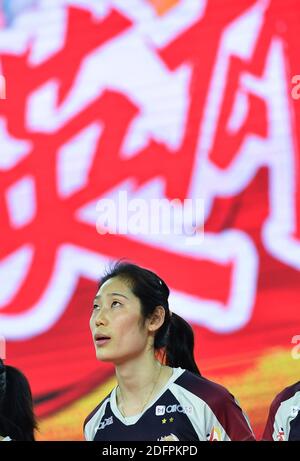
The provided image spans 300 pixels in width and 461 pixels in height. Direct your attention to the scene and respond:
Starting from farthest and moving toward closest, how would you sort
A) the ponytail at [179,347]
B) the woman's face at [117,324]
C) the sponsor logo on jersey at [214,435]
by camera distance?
the ponytail at [179,347] < the woman's face at [117,324] < the sponsor logo on jersey at [214,435]

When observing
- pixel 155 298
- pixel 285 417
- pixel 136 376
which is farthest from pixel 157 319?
pixel 285 417

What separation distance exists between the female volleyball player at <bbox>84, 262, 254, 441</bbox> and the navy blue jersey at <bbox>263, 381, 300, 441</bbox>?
21 cm

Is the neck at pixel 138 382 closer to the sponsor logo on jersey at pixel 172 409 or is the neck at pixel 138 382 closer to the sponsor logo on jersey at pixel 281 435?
the sponsor logo on jersey at pixel 172 409

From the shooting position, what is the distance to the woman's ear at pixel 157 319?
2.46m

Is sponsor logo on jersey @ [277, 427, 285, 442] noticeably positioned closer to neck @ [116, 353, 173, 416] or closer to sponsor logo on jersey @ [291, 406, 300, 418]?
sponsor logo on jersey @ [291, 406, 300, 418]

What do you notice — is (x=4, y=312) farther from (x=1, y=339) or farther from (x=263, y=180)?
(x=263, y=180)

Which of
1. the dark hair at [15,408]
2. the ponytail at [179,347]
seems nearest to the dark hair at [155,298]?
the ponytail at [179,347]

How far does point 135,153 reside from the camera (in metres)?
3.68

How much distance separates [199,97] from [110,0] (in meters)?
0.60

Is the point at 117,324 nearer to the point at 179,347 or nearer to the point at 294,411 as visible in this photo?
the point at 179,347

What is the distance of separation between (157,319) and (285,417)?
0.47 meters

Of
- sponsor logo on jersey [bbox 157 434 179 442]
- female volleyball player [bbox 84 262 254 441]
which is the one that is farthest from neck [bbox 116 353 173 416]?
sponsor logo on jersey [bbox 157 434 179 442]

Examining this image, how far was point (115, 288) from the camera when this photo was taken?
2.45 m
